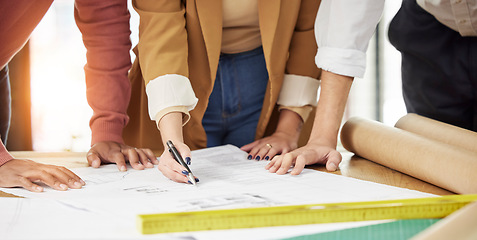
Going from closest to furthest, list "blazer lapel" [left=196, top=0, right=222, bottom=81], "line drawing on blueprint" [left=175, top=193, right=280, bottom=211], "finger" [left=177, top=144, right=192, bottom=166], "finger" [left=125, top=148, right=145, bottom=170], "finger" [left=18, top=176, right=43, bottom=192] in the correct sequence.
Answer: "line drawing on blueprint" [left=175, top=193, right=280, bottom=211]
"finger" [left=18, top=176, right=43, bottom=192]
"finger" [left=177, top=144, right=192, bottom=166]
"finger" [left=125, top=148, right=145, bottom=170]
"blazer lapel" [left=196, top=0, right=222, bottom=81]

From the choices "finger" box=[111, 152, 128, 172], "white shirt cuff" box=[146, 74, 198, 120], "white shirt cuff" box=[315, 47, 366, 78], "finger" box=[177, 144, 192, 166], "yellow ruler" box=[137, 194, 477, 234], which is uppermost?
"white shirt cuff" box=[315, 47, 366, 78]

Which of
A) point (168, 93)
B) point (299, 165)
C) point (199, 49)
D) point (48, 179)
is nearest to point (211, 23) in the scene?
point (199, 49)

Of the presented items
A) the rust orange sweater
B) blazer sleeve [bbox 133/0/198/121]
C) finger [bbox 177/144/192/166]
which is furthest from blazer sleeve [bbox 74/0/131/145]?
finger [bbox 177/144/192/166]

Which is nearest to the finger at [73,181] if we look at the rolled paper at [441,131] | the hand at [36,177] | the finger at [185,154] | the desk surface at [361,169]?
the hand at [36,177]

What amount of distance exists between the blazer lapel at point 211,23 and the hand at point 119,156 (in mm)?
300

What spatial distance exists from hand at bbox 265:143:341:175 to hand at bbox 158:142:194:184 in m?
0.19

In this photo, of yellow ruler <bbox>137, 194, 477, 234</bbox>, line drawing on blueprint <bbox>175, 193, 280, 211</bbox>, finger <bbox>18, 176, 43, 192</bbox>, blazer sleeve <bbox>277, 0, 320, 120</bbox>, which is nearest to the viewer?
yellow ruler <bbox>137, 194, 477, 234</bbox>

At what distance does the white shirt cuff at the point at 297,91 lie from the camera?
1371 mm

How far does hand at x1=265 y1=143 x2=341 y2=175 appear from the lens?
3.42 ft

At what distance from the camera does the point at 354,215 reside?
2.18 ft

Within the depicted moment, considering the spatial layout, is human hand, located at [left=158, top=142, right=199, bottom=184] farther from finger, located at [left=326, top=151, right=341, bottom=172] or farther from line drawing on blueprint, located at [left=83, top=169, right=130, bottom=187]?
finger, located at [left=326, top=151, right=341, bottom=172]

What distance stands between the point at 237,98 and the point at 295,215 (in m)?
0.81

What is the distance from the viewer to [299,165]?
1042 mm

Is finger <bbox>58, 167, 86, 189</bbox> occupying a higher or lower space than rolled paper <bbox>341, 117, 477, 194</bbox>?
lower
